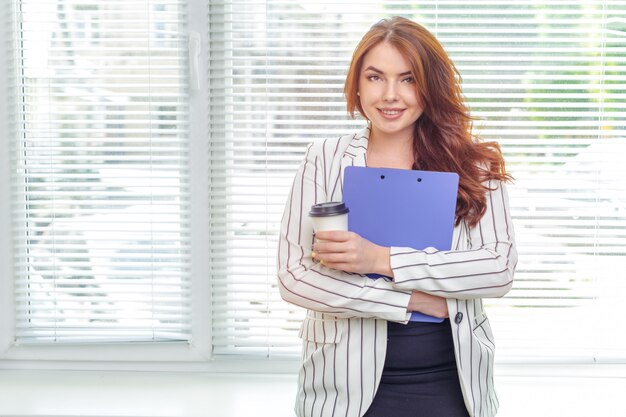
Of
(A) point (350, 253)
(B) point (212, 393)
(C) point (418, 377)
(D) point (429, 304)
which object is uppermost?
(A) point (350, 253)

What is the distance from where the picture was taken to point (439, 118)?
1673mm

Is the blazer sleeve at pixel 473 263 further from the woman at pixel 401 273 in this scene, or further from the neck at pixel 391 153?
the neck at pixel 391 153

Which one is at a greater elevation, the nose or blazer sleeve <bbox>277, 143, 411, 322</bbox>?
the nose

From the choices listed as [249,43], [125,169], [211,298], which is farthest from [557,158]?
[125,169]

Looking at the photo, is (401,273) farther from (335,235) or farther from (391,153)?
(391,153)

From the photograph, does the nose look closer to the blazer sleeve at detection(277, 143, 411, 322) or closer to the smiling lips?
the smiling lips

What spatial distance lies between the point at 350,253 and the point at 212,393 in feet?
3.28

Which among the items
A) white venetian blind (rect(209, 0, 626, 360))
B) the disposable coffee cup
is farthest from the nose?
white venetian blind (rect(209, 0, 626, 360))

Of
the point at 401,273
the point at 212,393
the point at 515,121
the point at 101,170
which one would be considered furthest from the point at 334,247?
the point at 101,170

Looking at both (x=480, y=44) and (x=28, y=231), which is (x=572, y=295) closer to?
(x=480, y=44)

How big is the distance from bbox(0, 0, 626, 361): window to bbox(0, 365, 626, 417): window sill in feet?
0.25

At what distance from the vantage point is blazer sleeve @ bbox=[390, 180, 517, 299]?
1549mm

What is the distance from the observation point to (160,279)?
8.21 feet

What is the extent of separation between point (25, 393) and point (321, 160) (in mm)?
1278
